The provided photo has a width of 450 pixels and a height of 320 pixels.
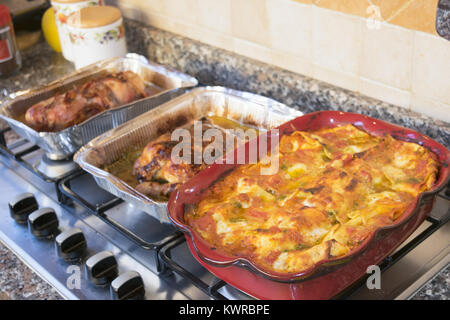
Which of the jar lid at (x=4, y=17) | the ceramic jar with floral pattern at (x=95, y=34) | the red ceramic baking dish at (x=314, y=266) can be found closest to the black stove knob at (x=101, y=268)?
the red ceramic baking dish at (x=314, y=266)

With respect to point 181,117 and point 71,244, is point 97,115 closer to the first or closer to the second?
point 181,117

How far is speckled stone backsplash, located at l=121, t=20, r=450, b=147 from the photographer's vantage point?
1048 mm

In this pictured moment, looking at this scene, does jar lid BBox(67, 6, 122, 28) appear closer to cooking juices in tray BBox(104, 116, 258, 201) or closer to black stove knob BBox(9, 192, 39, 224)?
cooking juices in tray BBox(104, 116, 258, 201)

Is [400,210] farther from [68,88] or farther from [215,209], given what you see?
[68,88]

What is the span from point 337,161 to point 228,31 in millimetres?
526

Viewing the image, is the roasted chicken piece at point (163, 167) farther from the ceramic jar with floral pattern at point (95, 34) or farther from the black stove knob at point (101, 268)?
the ceramic jar with floral pattern at point (95, 34)

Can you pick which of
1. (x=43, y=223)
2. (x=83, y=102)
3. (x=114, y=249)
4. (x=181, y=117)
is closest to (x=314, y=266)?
(x=114, y=249)

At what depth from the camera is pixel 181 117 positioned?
48.6 inches

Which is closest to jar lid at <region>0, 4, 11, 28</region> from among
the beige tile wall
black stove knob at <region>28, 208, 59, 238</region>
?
the beige tile wall

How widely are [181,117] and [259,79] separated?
19 cm

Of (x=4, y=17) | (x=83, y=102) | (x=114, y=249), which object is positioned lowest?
(x=114, y=249)

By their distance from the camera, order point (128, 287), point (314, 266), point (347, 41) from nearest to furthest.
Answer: point (314, 266) < point (128, 287) < point (347, 41)

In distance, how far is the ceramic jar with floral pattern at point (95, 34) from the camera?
1.34 metres
